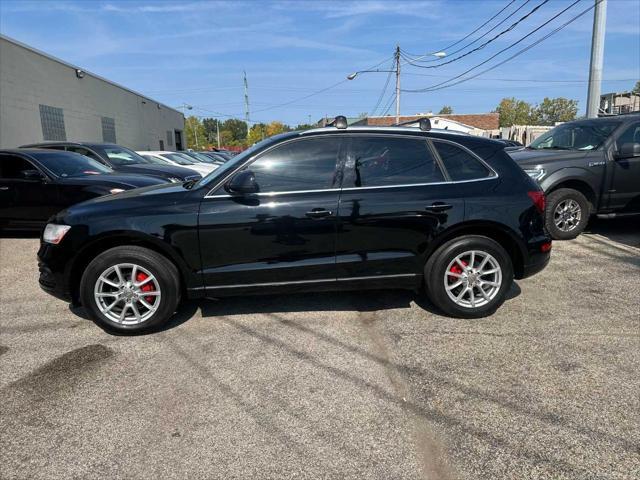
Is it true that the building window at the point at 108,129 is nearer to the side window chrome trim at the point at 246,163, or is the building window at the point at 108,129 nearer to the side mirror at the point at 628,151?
the side window chrome trim at the point at 246,163

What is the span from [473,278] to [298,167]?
184 centimetres

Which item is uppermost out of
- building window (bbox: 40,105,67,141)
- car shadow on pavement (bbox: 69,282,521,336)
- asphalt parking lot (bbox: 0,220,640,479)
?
building window (bbox: 40,105,67,141)

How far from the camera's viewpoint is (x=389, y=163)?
12.8 feet

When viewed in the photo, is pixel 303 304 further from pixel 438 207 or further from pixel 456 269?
pixel 438 207

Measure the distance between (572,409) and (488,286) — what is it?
57.4 inches

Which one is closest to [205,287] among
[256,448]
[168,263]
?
[168,263]

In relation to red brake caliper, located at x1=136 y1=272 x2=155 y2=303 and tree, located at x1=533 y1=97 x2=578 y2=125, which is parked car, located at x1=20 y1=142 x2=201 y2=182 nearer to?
red brake caliper, located at x1=136 y1=272 x2=155 y2=303

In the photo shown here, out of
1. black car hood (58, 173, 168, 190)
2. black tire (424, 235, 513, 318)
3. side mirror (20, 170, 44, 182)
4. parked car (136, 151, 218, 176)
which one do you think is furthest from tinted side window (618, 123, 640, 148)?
parked car (136, 151, 218, 176)

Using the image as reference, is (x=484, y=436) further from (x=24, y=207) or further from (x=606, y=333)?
(x=24, y=207)

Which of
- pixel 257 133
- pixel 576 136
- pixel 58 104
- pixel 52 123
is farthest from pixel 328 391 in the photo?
pixel 257 133

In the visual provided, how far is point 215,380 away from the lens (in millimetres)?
3062

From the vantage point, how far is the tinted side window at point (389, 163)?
3.83m

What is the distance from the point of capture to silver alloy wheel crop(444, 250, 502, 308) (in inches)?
155

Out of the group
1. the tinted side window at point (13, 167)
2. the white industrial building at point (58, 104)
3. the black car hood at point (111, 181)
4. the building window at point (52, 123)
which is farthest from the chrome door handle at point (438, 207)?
the building window at point (52, 123)
